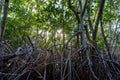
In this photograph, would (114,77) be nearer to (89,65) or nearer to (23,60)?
(89,65)

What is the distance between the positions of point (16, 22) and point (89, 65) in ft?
9.73

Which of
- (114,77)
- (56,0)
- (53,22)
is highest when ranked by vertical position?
(56,0)

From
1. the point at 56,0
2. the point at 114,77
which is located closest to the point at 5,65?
the point at 114,77

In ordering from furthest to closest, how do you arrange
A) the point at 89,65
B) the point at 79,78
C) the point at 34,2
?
the point at 34,2, the point at 79,78, the point at 89,65

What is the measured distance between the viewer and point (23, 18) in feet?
16.4

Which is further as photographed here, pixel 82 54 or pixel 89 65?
pixel 82 54

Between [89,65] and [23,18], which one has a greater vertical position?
[23,18]

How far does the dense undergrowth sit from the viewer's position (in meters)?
2.31

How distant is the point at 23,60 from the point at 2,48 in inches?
12.8

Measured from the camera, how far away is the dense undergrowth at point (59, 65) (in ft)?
7.57

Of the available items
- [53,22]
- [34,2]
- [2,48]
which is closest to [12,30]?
[34,2]

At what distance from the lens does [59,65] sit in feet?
7.97

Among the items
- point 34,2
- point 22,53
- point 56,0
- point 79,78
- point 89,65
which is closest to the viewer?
point 89,65

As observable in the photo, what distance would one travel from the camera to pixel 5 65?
8.06 feet
